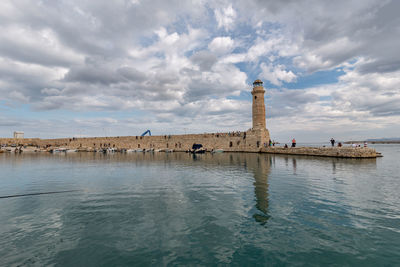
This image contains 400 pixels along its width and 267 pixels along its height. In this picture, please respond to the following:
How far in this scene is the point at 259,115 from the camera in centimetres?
4088

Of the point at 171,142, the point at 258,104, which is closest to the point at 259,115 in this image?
the point at 258,104

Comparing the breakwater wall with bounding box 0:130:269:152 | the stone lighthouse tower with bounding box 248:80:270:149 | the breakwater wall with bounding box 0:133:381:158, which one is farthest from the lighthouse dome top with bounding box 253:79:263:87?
the breakwater wall with bounding box 0:133:381:158

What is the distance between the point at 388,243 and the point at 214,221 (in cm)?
481

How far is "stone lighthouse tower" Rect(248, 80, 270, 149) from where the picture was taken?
40500 millimetres

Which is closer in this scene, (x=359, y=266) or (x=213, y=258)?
(x=359, y=266)

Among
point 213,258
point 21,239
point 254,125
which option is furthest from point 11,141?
point 213,258

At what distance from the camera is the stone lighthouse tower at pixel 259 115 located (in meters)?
40.5

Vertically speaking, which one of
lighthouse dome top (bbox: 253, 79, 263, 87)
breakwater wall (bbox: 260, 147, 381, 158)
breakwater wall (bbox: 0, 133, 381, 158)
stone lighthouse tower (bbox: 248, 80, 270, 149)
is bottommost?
breakwater wall (bbox: 260, 147, 381, 158)

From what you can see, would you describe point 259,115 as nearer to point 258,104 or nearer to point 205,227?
point 258,104

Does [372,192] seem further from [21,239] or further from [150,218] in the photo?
[21,239]

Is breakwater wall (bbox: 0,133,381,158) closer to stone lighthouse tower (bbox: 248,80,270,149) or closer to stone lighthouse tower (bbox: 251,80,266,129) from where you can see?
stone lighthouse tower (bbox: 248,80,270,149)

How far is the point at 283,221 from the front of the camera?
22.2ft

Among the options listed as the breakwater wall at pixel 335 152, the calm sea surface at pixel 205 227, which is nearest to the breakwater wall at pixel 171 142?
the breakwater wall at pixel 335 152

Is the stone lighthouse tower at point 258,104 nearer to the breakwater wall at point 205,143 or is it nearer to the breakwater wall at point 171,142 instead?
the breakwater wall at point 171,142
